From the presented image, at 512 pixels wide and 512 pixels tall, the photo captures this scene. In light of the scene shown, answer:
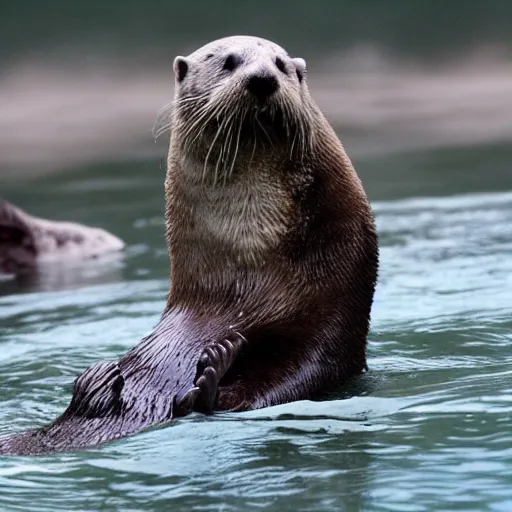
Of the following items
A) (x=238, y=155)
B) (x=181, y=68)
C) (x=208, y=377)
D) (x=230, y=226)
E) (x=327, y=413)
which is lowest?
(x=327, y=413)

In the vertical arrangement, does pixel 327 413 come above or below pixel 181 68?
below

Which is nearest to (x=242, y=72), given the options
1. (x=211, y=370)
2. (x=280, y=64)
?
(x=280, y=64)

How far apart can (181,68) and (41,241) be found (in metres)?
5.34

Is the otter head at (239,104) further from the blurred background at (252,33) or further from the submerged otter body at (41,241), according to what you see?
the blurred background at (252,33)

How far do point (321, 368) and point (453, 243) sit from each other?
4.39 metres

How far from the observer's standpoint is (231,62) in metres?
5.47

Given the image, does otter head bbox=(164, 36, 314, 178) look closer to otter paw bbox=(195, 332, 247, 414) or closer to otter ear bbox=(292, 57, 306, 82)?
otter ear bbox=(292, 57, 306, 82)

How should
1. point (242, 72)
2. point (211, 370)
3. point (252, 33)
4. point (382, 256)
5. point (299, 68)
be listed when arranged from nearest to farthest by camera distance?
point (211, 370)
point (242, 72)
point (299, 68)
point (382, 256)
point (252, 33)

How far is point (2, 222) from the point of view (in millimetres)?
10617

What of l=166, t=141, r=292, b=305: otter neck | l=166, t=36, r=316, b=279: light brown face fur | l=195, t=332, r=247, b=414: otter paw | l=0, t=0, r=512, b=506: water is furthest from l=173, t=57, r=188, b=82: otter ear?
l=0, t=0, r=512, b=506: water

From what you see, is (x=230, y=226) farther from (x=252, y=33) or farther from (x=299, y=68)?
(x=252, y=33)

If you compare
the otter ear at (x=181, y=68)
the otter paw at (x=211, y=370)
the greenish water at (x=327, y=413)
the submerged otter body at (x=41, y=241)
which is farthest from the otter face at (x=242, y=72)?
the submerged otter body at (x=41, y=241)

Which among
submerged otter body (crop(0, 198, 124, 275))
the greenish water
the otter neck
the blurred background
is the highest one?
the blurred background

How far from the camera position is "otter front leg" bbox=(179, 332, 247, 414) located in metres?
4.86
